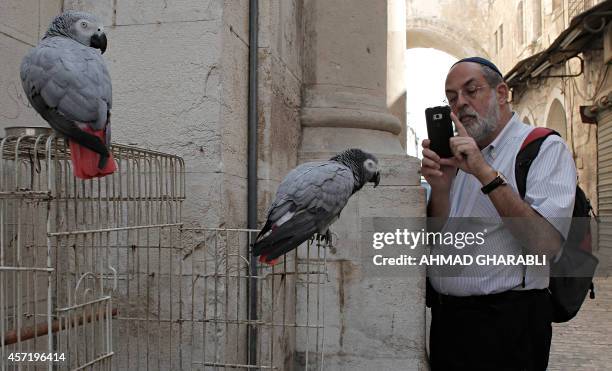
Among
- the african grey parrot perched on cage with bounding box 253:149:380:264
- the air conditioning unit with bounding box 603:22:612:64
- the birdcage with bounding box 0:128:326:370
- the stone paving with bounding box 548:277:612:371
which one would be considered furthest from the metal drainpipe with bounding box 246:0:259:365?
the air conditioning unit with bounding box 603:22:612:64

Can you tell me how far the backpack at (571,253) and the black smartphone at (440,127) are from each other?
254 millimetres

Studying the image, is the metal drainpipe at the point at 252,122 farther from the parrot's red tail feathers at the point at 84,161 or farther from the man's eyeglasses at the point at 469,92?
the parrot's red tail feathers at the point at 84,161

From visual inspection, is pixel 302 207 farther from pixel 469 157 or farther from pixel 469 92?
pixel 469 92

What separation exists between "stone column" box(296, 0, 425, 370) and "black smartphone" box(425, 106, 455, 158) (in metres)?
1.26

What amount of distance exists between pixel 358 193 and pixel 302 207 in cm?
145

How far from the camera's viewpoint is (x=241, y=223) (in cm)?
292

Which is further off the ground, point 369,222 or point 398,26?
point 398,26

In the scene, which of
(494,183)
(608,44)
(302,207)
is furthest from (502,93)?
(608,44)

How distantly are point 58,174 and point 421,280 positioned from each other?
7.19 ft

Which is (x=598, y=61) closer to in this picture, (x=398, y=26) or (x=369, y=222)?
(x=398, y=26)

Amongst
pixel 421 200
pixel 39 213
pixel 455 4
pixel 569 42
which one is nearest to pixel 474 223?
pixel 421 200

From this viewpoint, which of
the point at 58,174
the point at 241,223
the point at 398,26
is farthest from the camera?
the point at 398,26

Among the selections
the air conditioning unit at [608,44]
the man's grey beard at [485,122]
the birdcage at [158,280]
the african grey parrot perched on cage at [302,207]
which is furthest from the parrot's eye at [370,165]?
the air conditioning unit at [608,44]

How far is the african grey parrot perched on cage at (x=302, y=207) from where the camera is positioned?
188 cm
